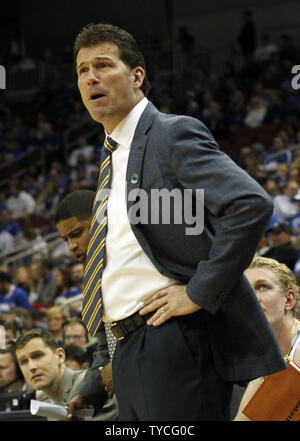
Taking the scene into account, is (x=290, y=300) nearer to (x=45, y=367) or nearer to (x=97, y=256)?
(x=97, y=256)

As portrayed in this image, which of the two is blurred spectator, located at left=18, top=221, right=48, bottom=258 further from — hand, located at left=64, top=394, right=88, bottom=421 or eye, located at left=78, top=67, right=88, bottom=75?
eye, located at left=78, top=67, right=88, bottom=75

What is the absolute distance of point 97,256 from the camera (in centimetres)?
202

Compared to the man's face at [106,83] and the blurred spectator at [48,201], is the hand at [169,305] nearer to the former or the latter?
the man's face at [106,83]

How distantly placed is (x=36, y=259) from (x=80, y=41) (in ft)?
23.8

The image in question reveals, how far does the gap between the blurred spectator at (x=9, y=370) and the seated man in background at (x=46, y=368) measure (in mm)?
659

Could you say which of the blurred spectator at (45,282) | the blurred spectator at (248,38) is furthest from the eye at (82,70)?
the blurred spectator at (248,38)

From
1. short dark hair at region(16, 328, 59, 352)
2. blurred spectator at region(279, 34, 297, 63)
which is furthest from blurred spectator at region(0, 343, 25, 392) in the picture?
blurred spectator at region(279, 34, 297, 63)

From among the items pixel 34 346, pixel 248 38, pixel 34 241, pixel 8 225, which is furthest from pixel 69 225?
pixel 248 38

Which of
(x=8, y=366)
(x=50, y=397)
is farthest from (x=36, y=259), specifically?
(x=50, y=397)

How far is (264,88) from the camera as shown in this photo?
1220 centimetres

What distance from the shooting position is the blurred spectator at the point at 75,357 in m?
4.33

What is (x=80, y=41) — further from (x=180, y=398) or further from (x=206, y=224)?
(x=180, y=398)

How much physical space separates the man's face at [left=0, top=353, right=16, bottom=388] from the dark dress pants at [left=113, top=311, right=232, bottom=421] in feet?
8.31

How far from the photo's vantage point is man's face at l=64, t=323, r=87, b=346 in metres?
5.07
